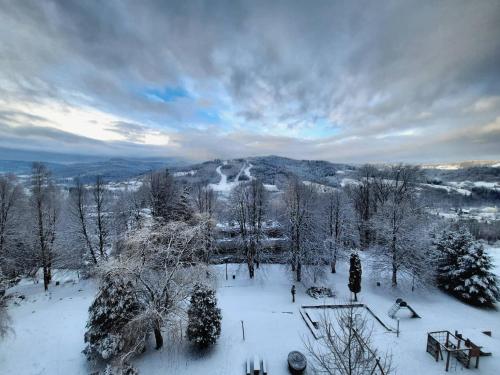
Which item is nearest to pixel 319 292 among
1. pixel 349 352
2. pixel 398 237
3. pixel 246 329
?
pixel 246 329

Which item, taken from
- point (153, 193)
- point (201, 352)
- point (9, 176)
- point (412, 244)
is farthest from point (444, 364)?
point (9, 176)

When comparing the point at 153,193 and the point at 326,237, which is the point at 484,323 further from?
the point at 153,193

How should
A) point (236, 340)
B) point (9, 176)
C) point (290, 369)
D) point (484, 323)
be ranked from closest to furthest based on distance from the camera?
point (290, 369), point (236, 340), point (484, 323), point (9, 176)

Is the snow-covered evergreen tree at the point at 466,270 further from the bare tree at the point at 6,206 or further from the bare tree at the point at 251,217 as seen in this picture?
the bare tree at the point at 6,206

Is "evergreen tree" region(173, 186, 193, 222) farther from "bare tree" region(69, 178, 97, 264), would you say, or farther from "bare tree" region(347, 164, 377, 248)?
"bare tree" region(347, 164, 377, 248)

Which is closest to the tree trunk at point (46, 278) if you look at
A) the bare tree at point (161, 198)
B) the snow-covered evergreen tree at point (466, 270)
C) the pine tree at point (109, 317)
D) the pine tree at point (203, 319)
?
the bare tree at point (161, 198)

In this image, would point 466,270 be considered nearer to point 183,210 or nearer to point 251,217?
point 251,217
